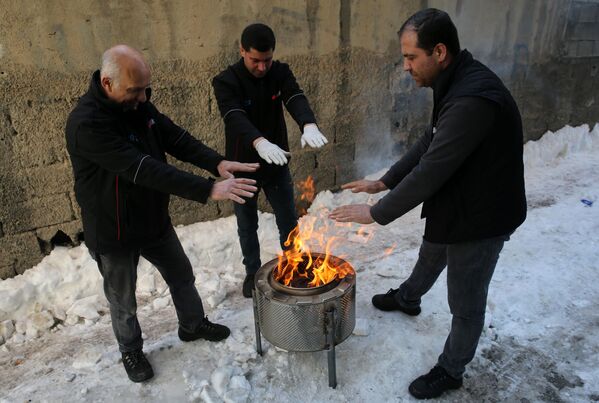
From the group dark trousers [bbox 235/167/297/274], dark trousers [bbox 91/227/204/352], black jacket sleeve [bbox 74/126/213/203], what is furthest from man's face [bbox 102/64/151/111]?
dark trousers [bbox 235/167/297/274]

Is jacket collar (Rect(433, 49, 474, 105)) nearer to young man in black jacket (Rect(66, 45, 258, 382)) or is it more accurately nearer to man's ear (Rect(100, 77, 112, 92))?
young man in black jacket (Rect(66, 45, 258, 382))

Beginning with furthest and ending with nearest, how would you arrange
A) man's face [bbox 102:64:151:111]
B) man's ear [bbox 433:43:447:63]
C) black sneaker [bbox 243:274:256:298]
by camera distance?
black sneaker [bbox 243:274:256:298] < man's face [bbox 102:64:151:111] < man's ear [bbox 433:43:447:63]

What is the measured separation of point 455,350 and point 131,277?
2.32m

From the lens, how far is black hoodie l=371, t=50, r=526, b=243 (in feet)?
7.97

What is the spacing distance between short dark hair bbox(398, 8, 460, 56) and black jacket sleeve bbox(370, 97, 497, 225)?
37cm

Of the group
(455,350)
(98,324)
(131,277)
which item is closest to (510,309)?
(455,350)

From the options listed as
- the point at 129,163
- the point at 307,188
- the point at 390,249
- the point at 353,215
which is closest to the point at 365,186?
the point at 353,215

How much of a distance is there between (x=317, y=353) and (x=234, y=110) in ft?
6.95

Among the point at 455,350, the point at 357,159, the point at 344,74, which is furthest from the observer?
the point at 357,159

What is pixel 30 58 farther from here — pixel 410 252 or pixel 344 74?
pixel 410 252

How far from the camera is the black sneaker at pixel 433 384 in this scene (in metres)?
3.06

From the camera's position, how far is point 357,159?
21.0 feet

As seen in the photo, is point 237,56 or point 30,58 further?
point 237,56

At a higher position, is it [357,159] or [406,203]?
[406,203]
